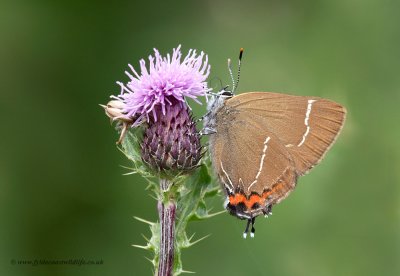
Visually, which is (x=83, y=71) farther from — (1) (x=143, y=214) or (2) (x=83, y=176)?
(1) (x=143, y=214)

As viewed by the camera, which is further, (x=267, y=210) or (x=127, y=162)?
(x=127, y=162)

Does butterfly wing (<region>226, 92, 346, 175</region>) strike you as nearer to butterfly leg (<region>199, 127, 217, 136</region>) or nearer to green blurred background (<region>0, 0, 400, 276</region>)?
butterfly leg (<region>199, 127, 217, 136</region>)

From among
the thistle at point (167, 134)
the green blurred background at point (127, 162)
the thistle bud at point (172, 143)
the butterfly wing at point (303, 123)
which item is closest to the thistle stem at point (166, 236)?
the thistle at point (167, 134)

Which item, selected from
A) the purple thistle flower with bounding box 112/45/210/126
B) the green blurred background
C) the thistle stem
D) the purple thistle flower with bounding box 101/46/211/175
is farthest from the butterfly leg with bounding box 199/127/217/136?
the green blurred background

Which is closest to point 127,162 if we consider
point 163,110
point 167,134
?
point 167,134

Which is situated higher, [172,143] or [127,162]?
[172,143]

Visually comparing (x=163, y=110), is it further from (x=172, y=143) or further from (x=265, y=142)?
(x=265, y=142)
